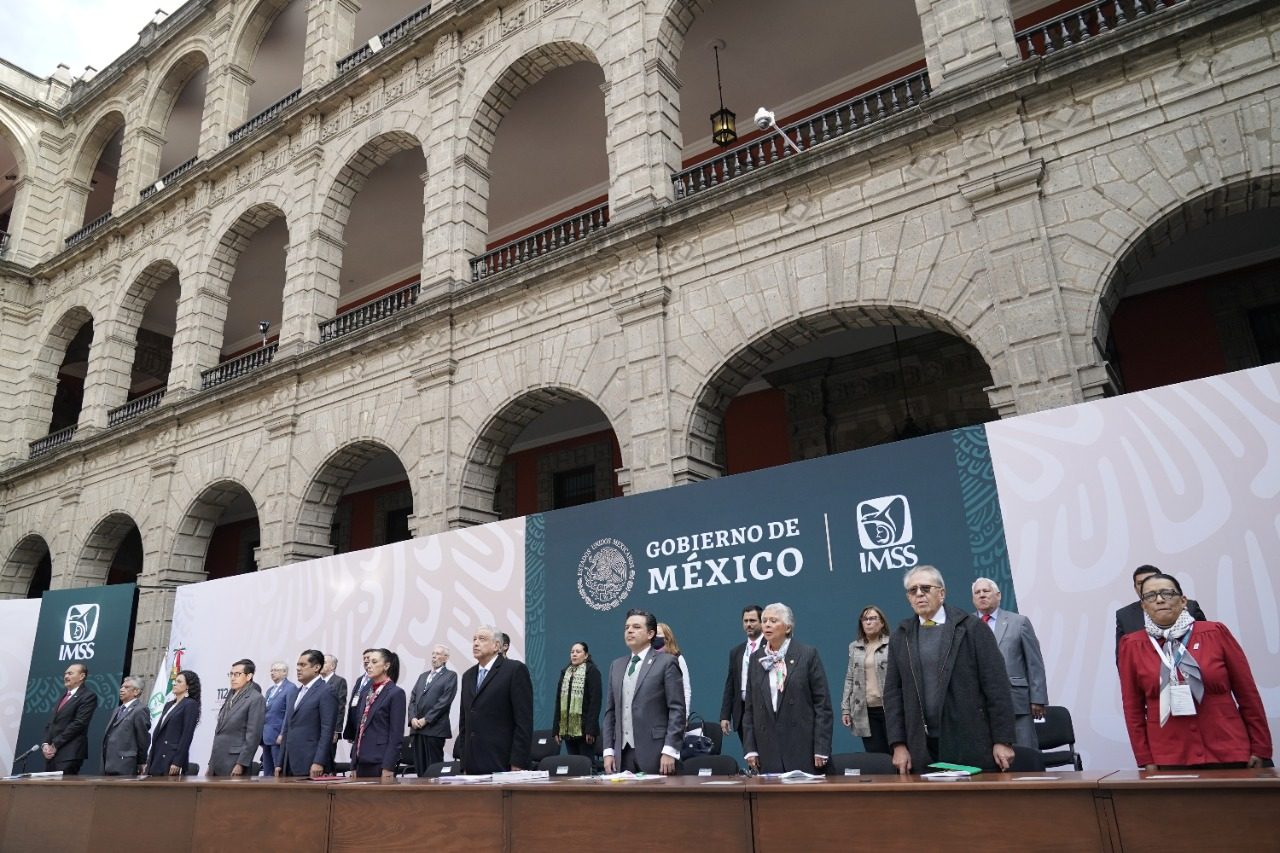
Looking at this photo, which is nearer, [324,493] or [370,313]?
[324,493]

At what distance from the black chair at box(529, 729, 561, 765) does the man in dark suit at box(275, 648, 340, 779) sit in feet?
6.26

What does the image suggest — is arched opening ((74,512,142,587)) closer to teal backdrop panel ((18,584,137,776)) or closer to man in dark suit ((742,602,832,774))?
teal backdrop panel ((18,584,137,776))

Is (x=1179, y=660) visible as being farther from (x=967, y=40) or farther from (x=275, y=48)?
(x=275, y=48)

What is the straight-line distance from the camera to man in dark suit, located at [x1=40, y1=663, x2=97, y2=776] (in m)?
10.0

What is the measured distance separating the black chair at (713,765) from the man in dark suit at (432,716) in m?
2.75

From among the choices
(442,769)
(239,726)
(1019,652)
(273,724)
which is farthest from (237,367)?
(1019,652)

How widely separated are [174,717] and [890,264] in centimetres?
859

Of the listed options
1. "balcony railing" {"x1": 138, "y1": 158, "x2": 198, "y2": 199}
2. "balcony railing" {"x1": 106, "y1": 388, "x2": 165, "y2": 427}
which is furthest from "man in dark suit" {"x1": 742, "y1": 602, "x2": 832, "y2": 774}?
"balcony railing" {"x1": 138, "y1": 158, "x2": 198, "y2": 199}

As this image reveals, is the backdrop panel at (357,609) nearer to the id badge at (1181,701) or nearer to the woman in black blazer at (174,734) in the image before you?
the woman in black blazer at (174,734)

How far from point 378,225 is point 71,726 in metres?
11.2

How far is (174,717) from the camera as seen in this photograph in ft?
28.0

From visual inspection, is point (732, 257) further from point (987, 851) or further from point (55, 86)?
point (55, 86)

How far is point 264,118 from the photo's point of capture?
1655cm

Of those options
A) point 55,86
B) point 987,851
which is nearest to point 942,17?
point 987,851
